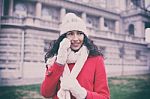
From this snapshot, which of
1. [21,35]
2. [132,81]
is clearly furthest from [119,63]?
[21,35]

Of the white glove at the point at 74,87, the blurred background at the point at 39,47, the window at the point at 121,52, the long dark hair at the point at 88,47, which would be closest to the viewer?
the white glove at the point at 74,87

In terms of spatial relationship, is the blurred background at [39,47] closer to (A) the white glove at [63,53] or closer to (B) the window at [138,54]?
(B) the window at [138,54]

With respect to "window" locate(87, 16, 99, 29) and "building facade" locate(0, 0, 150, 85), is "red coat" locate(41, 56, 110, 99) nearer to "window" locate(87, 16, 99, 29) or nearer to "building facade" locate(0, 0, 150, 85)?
"building facade" locate(0, 0, 150, 85)

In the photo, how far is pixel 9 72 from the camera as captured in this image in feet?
10.6

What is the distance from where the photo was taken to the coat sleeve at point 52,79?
970 millimetres

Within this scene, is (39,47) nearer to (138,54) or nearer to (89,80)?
(138,54)

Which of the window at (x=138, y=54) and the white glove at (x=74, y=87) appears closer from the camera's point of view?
the white glove at (x=74, y=87)

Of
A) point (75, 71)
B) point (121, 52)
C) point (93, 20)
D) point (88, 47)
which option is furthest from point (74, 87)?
point (93, 20)

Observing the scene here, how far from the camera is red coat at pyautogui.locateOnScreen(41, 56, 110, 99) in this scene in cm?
97

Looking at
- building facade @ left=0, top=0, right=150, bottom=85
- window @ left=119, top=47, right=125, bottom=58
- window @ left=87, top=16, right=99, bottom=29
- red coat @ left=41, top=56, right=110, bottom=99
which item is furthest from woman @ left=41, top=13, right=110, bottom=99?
window @ left=87, top=16, right=99, bottom=29


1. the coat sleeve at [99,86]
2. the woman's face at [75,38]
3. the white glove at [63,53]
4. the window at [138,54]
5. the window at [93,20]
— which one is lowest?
the coat sleeve at [99,86]

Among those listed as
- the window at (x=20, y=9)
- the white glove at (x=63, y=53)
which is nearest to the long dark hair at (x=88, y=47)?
the white glove at (x=63, y=53)

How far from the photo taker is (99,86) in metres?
0.99

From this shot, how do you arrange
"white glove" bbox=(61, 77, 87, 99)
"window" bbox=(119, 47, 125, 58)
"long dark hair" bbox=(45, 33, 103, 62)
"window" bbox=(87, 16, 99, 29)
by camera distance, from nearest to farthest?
1. "white glove" bbox=(61, 77, 87, 99)
2. "long dark hair" bbox=(45, 33, 103, 62)
3. "window" bbox=(119, 47, 125, 58)
4. "window" bbox=(87, 16, 99, 29)
